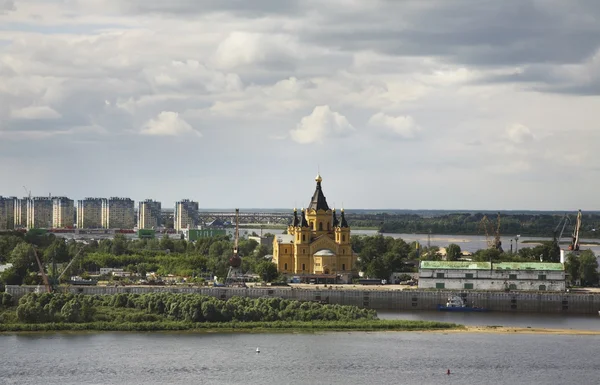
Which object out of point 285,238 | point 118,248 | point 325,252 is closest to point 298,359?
point 325,252

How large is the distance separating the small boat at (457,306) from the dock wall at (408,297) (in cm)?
97

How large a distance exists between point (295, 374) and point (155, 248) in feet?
279

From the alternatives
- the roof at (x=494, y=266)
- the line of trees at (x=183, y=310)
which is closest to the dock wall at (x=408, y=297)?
the roof at (x=494, y=266)

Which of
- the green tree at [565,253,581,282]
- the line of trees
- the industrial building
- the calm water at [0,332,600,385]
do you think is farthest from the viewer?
the green tree at [565,253,581,282]

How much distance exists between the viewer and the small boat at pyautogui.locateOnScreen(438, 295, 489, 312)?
273 feet

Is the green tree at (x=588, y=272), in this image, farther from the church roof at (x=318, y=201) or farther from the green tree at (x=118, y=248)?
the green tree at (x=118, y=248)

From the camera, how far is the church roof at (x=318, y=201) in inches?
3915

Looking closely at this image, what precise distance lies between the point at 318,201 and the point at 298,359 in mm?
42129

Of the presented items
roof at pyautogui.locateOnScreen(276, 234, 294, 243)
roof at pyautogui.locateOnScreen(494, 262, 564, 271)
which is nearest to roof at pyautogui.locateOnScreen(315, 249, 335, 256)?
roof at pyautogui.locateOnScreen(276, 234, 294, 243)

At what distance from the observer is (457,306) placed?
8388cm

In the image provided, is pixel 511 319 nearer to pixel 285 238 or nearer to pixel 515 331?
pixel 515 331

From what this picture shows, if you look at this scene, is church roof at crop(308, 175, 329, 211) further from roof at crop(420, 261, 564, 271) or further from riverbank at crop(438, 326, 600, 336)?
riverbank at crop(438, 326, 600, 336)

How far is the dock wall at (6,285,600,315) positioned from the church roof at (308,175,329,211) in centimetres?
1255

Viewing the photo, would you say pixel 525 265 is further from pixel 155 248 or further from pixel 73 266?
pixel 155 248
